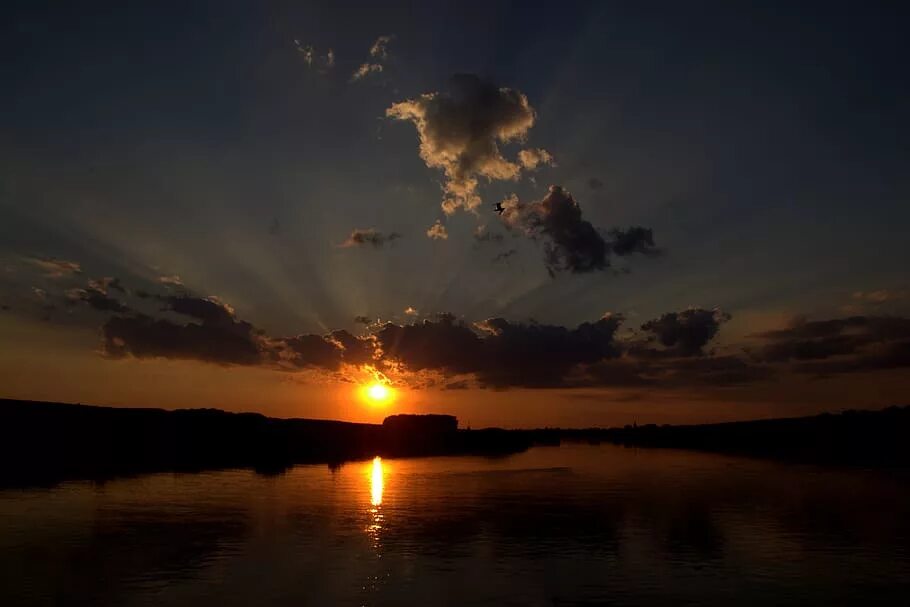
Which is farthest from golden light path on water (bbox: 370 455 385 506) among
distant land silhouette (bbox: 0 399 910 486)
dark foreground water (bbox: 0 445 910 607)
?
distant land silhouette (bbox: 0 399 910 486)

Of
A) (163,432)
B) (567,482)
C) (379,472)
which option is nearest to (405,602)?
(567,482)

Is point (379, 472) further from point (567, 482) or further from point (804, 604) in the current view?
point (804, 604)

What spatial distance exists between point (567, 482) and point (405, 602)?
67506 millimetres

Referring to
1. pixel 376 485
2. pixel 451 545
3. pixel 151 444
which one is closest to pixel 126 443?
pixel 151 444

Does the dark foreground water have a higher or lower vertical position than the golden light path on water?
lower

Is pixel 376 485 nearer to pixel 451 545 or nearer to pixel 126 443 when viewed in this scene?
pixel 451 545

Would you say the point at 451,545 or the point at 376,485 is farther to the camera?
the point at 376,485

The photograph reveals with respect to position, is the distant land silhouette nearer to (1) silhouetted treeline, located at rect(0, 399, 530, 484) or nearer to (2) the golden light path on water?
(1) silhouetted treeline, located at rect(0, 399, 530, 484)

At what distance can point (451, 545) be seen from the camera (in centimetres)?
4741

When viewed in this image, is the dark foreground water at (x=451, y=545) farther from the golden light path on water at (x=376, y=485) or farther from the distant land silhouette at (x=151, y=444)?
the distant land silhouette at (x=151, y=444)

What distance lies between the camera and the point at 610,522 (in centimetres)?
5800

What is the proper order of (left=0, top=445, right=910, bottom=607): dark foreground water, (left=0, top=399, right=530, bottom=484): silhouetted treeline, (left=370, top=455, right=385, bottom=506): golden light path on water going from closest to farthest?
(left=0, top=445, right=910, bottom=607): dark foreground water, (left=370, top=455, right=385, bottom=506): golden light path on water, (left=0, top=399, right=530, bottom=484): silhouetted treeline

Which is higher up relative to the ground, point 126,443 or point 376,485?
point 126,443

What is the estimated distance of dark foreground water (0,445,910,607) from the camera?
35125 millimetres
